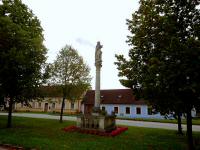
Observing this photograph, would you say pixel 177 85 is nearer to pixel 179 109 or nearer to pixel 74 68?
pixel 179 109

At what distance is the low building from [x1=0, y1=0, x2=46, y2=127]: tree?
27146 mm

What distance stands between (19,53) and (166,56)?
11135 millimetres

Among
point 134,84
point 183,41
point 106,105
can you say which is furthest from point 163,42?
point 106,105

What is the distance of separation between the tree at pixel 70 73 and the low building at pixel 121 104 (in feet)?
64.9

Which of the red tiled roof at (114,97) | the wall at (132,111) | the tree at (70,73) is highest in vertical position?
the tree at (70,73)

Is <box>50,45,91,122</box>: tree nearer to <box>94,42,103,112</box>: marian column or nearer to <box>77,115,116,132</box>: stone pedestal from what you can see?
<box>94,42,103,112</box>: marian column

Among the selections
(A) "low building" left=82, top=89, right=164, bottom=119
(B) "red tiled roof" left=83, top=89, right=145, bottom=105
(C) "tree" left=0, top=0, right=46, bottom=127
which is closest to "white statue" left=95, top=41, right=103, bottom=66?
(C) "tree" left=0, top=0, right=46, bottom=127

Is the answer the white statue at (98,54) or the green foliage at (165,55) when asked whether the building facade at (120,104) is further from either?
the green foliage at (165,55)

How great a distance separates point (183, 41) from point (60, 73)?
A: 58.1ft

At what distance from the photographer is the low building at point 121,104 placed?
43.9m

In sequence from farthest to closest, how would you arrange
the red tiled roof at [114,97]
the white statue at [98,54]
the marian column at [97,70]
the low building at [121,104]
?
the red tiled roof at [114,97] < the low building at [121,104] < the white statue at [98,54] < the marian column at [97,70]

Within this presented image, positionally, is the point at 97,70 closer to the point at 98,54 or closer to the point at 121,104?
the point at 98,54

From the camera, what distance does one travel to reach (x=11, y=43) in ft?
55.1

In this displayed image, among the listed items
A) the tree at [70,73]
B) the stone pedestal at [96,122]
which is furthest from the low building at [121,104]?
the stone pedestal at [96,122]
